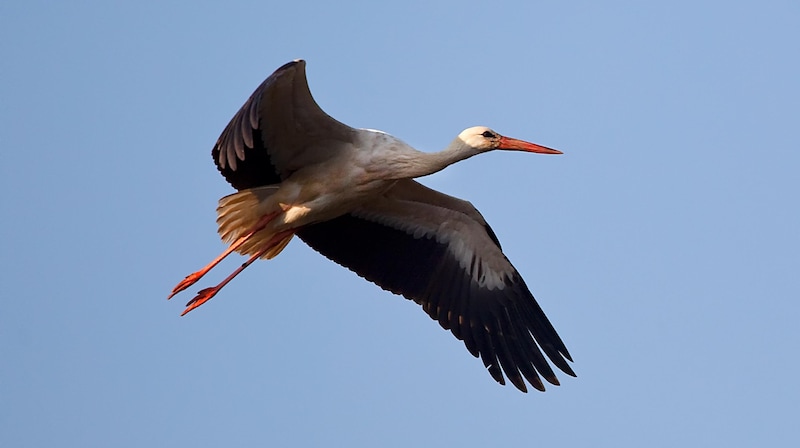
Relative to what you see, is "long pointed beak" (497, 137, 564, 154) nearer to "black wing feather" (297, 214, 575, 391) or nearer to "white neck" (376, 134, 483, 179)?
"white neck" (376, 134, 483, 179)

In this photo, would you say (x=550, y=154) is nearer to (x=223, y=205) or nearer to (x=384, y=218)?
(x=384, y=218)

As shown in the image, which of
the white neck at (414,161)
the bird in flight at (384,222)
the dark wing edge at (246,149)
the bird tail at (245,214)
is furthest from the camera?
the bird tail at (245,214)

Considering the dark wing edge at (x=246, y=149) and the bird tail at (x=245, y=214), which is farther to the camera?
the bird tail at (x=245, y=214)

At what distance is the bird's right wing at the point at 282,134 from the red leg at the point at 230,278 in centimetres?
49

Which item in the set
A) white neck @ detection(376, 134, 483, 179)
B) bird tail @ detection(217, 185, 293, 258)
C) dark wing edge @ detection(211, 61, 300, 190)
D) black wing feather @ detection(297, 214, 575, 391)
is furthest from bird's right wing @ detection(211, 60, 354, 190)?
black wing feather @ detection(297, 214, 575, 391)

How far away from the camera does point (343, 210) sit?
10.3 meters

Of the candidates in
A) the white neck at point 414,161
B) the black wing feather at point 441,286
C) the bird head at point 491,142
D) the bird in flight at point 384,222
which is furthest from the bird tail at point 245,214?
the bird head at point 491,142

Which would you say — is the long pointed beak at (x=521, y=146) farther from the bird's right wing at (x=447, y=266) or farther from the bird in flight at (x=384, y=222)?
the bird's right wing at (x=447, y=266)

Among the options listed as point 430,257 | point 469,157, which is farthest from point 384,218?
point 469,157

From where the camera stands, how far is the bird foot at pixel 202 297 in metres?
10.7

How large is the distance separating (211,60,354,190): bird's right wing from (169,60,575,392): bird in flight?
10 millimetres

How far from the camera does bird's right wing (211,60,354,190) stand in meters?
9.16

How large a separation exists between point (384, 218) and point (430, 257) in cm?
51

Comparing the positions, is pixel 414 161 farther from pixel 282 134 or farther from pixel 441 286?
pixel 441 286
